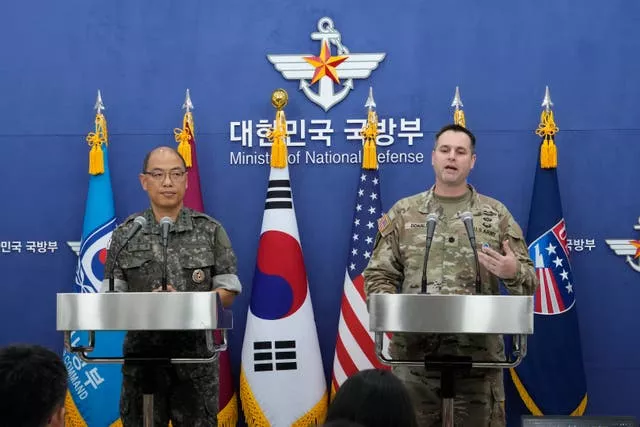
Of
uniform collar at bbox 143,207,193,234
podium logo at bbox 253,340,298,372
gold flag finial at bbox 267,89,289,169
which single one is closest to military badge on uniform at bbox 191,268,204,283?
uniform collar at bbox 143,207,193,234

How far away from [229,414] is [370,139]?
56.6 inches

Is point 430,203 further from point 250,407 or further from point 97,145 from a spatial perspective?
point 97,145

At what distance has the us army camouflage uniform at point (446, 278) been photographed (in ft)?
9.30

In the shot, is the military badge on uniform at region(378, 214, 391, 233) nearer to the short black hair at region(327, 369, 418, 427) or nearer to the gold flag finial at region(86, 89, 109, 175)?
the short black hair at region(327, 369, 418, 427)

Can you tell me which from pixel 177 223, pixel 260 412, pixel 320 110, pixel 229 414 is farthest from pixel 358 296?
pixel 177 223

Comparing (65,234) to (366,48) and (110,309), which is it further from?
(110,309)

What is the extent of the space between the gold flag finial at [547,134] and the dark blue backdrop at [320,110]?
71 millimetres

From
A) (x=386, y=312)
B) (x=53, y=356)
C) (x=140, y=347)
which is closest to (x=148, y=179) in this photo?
(x=140, y=347)

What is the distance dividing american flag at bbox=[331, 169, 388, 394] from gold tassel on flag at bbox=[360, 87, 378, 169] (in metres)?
0.04

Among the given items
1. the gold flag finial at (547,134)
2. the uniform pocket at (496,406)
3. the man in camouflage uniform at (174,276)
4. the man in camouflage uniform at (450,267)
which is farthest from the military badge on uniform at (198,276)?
the gold flag finial at (547,134)

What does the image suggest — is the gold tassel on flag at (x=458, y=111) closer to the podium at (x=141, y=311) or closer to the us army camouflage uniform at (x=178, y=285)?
the us army camouflage uniform at (x=178, y=285)

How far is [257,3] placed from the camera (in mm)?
4418

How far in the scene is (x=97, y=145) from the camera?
14.0 ft

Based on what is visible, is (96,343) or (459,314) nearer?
(459,314)
